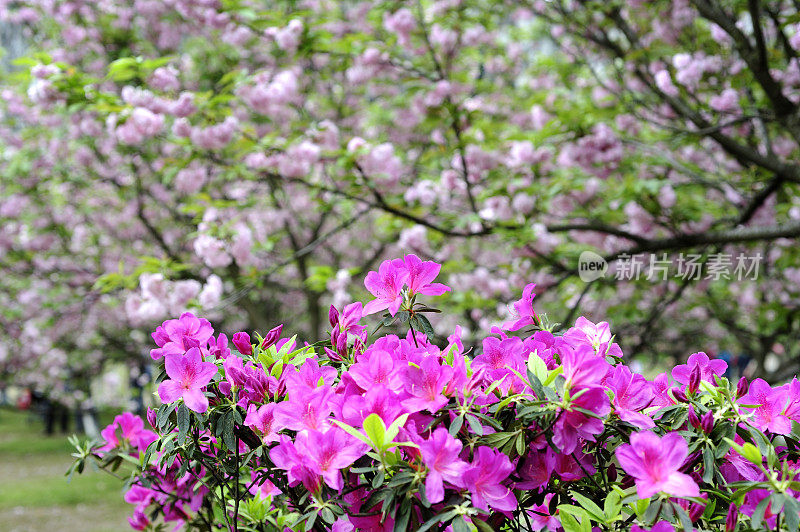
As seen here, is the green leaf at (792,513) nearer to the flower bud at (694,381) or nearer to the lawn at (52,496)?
the flower bud at (694,381)

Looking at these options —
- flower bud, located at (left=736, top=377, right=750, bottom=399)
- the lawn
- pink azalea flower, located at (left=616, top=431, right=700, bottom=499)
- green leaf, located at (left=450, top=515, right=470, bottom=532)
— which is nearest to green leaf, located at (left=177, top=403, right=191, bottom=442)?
green leaf, located at (left=450, top=515, right=470, bottom=532)

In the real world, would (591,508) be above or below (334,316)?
below

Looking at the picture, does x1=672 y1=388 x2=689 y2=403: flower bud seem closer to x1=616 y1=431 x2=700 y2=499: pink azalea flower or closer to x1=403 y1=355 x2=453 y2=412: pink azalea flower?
x1=616 y1=431 x2=700 y2=499: pink azalea flower

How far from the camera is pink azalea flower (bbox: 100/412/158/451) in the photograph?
1.48m

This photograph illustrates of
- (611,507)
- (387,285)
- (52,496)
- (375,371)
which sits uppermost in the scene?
(387,285)

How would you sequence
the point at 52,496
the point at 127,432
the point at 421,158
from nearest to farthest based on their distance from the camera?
the point at 127,432, the point at 421,158, the point at 52,496

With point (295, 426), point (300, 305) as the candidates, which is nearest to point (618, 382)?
point (295, 426)

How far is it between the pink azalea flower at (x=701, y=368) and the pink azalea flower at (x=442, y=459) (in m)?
0.48

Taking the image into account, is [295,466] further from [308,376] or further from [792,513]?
[792,513]

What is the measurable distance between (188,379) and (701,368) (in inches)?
36.1

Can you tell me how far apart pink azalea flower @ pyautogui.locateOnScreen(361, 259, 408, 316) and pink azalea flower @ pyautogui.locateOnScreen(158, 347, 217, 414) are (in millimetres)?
289

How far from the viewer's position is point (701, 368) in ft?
3.82

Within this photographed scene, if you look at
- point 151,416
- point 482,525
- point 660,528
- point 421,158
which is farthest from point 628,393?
point 421,158

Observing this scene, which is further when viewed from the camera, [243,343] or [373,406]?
[243,343]
